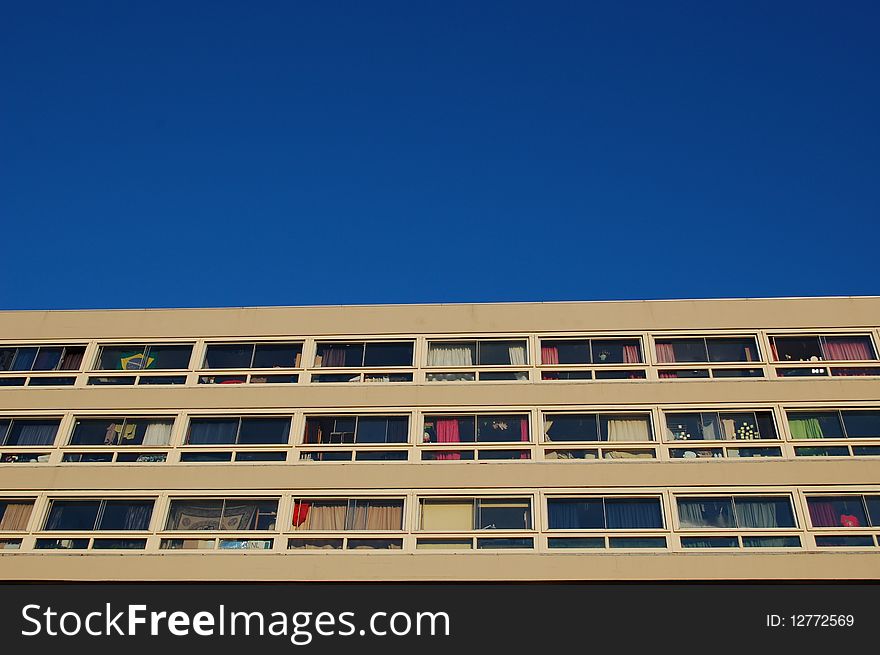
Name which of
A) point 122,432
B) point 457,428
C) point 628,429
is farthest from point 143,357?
point 628,429

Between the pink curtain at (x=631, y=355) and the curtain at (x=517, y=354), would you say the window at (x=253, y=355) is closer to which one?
the curtain at (x=517, y=354)

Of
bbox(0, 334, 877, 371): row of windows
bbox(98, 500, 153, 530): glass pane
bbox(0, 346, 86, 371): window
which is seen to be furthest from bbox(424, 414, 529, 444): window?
bbox(0, 346, 86, 371): window

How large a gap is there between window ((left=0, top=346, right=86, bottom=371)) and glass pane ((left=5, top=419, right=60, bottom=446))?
1.73 metres

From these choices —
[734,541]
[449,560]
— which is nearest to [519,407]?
[449,560]

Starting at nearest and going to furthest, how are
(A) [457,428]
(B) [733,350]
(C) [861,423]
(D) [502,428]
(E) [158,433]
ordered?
(C) [861,423] → (D) [502,428] → (A) [457,428] → (E) [158,433] → (B) [733,350]

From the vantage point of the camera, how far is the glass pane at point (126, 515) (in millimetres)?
20547

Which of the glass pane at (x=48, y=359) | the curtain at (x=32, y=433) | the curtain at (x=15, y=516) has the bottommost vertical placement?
the curtain at (x=15, y=516)

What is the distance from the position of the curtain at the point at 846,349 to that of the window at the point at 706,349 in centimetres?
192

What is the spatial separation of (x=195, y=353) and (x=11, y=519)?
20.2 ft

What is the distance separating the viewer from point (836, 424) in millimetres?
21219

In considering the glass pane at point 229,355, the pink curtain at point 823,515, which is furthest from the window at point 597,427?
the glass pane at point 229,355

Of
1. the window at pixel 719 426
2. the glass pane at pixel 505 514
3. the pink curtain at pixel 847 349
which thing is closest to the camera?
the glass pane at pixel 505 514

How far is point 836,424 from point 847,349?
2.49 meters

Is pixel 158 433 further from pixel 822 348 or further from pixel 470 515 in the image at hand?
pixel 822 348
